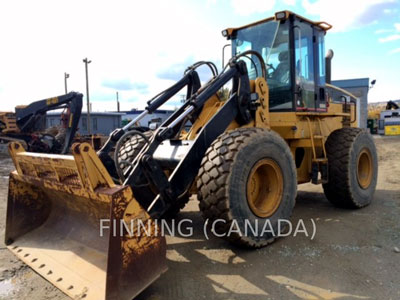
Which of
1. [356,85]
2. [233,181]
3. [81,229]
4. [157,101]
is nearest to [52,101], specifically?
[157,101]

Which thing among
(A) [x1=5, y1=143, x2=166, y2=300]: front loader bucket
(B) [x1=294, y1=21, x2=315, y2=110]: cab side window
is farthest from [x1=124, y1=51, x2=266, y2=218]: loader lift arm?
(B) [x1=294, y1=21, x2=315, y2=110]: cab side window

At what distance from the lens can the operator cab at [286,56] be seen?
→ 15.8 ft

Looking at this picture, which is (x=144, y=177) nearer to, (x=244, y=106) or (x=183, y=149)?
(x=183, y=149)

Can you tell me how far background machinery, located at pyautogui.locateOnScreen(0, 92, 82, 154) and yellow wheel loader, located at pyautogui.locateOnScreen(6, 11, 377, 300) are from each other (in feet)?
34.5

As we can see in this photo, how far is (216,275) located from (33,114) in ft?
48.3

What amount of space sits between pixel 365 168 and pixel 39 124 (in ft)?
48.9

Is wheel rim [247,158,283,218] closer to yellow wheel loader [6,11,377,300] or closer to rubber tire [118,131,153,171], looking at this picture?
yellow wheel loader [6,11,377,300]

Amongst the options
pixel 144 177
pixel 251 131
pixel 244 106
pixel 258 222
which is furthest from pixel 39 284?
pixel 244 106

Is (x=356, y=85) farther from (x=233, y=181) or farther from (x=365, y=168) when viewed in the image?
(x=233, y=181)

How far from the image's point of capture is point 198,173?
3398mm

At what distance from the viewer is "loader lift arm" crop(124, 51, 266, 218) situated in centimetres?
335

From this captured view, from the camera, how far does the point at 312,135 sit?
513cm

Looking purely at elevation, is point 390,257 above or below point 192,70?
below

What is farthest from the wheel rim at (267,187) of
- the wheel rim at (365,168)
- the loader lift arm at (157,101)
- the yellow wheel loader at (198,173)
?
the wheel rim at (365,168)
